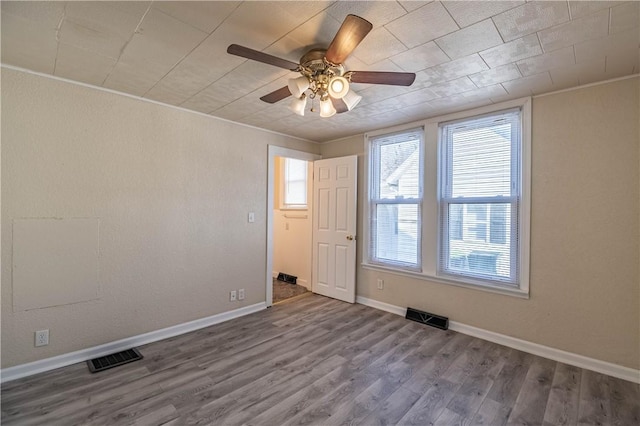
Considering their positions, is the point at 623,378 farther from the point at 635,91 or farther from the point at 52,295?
the point at 52,295

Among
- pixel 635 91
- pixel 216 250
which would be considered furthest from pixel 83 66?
pixel 635 91

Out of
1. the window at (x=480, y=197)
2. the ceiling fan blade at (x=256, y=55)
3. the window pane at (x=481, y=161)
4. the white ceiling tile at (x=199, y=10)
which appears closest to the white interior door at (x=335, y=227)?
the window at (x=480, y=197)

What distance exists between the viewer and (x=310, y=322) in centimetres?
345

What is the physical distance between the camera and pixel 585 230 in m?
2.53

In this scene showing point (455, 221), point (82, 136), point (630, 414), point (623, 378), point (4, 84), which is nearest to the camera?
point (630, 414)

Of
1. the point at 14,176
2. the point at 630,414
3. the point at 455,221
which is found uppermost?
the point at 14,176

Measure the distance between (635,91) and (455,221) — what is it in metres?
1.74

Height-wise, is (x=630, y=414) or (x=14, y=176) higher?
(x=14, y=176)

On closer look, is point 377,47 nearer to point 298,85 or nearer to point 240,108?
point 298,85

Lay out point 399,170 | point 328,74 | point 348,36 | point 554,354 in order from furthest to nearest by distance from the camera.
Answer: point 399,170 < point 554,354 < point 328,74 < point 348,36

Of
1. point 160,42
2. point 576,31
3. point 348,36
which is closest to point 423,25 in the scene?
point 348,36

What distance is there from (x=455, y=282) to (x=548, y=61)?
2186 millimetres

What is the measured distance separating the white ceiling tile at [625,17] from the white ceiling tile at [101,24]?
2.50 meters

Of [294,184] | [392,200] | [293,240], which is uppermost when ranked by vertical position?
[294,184]
